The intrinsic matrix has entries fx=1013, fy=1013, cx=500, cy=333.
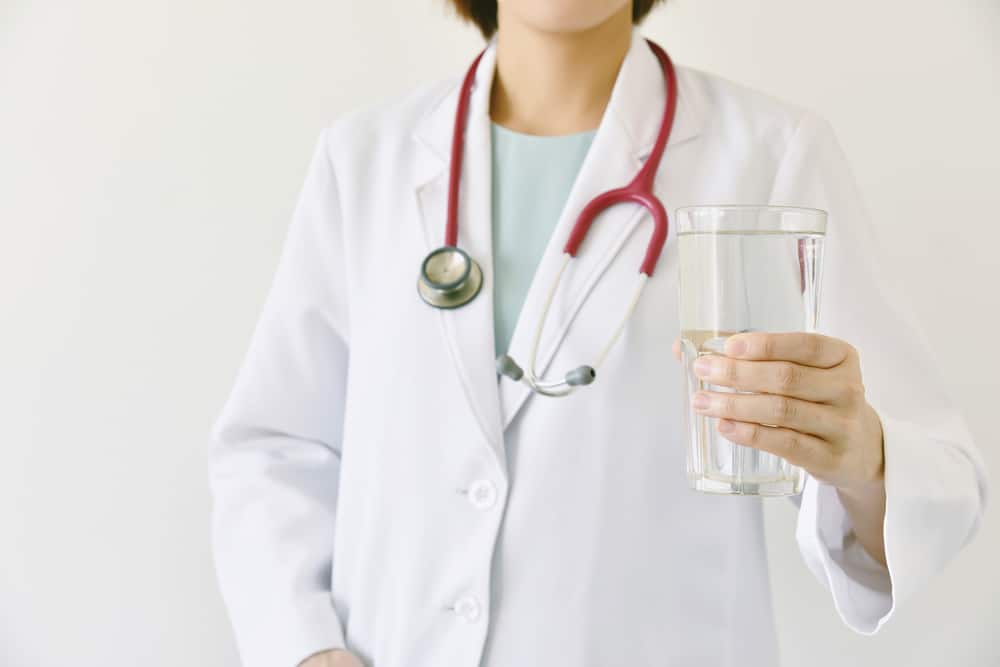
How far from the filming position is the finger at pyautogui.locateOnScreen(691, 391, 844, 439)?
84 cm

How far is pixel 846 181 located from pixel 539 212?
38 cm

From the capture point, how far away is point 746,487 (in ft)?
2.97

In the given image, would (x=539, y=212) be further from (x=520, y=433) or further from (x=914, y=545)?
(x=914, y=545)

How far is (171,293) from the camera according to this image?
1789 millimetres

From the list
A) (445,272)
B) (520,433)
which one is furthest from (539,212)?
(520,433)

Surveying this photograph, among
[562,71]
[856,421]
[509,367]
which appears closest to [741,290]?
[856,421]

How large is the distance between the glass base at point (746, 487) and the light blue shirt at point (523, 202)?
0.38 metres

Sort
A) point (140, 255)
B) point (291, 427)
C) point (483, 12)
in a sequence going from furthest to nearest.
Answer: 1. point (140, 255)
2. point (483, 12)
3. point (291, 427)

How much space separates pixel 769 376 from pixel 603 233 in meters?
0.42

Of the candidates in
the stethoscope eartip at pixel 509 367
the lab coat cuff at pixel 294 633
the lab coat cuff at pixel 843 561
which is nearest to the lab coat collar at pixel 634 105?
the stethoscope eartip at pixel 509 367

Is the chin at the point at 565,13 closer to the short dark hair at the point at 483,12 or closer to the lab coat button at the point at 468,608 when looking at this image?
the short dark hair at the point at 483,12

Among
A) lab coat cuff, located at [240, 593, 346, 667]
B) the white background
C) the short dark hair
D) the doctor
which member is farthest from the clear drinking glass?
the white background

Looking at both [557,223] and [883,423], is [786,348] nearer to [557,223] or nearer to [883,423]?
[883,423]

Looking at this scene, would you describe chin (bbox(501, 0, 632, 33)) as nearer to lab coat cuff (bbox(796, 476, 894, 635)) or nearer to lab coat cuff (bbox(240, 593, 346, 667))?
lab coat cuff (bbox(796, 476, 894, 635))
